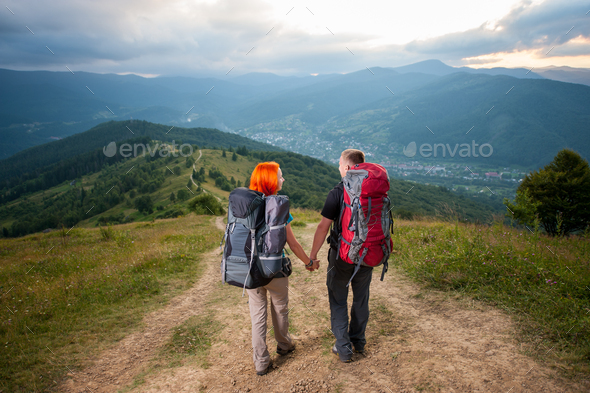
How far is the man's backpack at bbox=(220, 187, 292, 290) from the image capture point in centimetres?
310

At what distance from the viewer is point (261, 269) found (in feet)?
10.3

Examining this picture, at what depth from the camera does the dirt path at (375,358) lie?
2.96 metres

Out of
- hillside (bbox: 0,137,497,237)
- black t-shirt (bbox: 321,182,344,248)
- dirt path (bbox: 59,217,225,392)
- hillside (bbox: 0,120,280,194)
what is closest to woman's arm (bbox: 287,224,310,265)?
black t-shirt (bbox: 321,182,344,248)

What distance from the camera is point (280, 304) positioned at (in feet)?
11.7

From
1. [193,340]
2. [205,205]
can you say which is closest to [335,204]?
[193,340]

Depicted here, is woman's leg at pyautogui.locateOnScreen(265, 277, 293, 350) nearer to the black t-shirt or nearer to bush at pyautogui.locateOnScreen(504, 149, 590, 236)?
the black t-shirt

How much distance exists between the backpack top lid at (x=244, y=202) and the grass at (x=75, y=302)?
3.33 metres

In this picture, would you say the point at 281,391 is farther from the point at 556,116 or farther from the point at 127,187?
the point at 556,116

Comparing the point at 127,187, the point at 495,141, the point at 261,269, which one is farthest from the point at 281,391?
the point at 495,141

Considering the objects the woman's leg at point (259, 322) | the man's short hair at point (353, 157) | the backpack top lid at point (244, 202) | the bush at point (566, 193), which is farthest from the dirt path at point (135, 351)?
the bush at point (566, 193)

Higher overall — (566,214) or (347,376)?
(347,376)

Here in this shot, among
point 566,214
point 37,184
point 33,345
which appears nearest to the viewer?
point 33,345

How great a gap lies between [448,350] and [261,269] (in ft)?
8.22

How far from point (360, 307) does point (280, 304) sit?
1.02 metres
